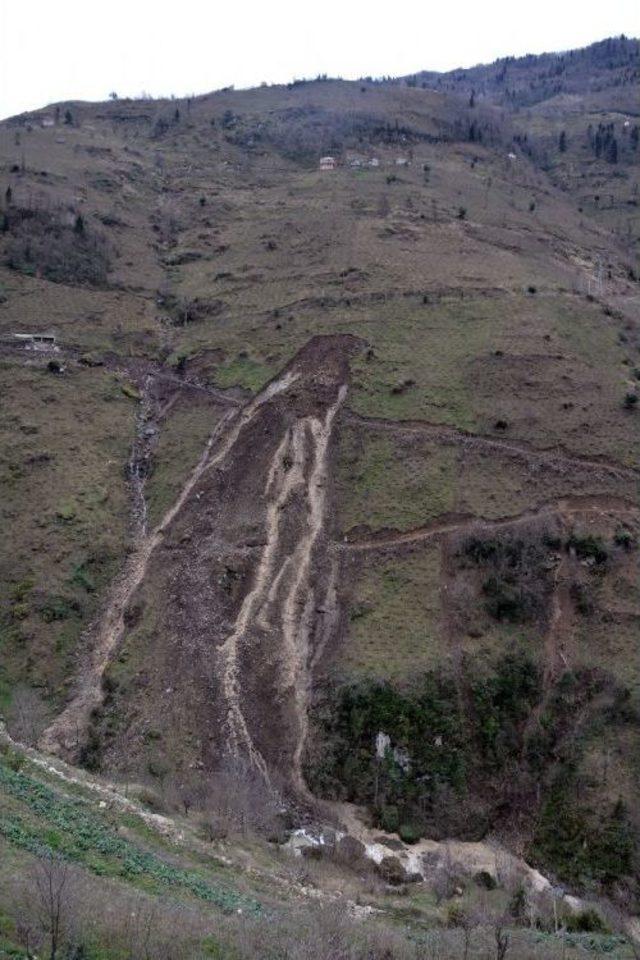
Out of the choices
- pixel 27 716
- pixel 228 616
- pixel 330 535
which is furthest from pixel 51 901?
pixel 330 535

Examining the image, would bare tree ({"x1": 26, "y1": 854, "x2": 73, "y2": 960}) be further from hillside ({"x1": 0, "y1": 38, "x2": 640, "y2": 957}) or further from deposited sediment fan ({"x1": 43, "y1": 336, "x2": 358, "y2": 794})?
deposited sediment fan ({"x1": 43, "y1": 336, "x2": 358, "y2": 794})

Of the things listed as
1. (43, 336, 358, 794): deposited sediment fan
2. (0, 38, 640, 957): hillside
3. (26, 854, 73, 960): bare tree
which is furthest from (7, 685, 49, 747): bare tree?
(26, 854, 73, 960): bare tree

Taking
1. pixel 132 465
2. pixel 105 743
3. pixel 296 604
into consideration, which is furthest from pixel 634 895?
pixel 132 465

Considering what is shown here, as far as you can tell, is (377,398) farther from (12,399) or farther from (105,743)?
(105,743)

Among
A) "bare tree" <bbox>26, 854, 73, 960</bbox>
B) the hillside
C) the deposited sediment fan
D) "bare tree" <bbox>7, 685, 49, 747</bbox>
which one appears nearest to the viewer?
"bare tree" <bbox>26, 854, 73, 960</bbox>

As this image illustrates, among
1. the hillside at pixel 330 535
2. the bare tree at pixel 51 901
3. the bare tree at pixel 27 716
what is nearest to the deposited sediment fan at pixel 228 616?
the hillside at pixel 330 535

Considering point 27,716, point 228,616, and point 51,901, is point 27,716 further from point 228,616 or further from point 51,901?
point 51,901
